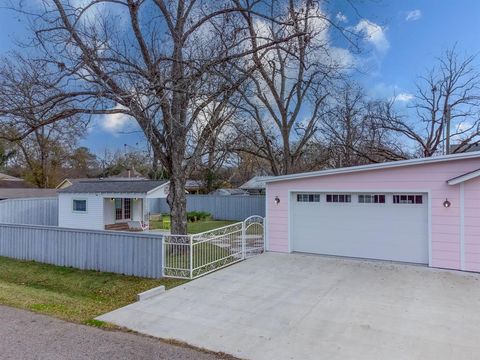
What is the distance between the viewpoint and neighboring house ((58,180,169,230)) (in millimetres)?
16516

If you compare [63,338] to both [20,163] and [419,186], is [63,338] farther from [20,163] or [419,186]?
[20,163]

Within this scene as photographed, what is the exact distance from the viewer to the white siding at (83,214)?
16.9 metres

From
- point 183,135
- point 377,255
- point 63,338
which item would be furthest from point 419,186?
point 63,338

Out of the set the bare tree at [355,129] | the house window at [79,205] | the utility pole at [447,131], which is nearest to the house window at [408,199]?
the utility pole at [447,131]

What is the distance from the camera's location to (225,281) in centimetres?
748

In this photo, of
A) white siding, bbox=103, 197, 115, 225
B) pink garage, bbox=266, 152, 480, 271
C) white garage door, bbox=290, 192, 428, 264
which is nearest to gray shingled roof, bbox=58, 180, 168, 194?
white siding, bbox=103, 197, 115, 225

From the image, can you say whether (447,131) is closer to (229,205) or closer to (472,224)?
(472,224)

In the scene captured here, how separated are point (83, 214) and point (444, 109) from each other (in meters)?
20.7

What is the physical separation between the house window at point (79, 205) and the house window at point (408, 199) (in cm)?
1464

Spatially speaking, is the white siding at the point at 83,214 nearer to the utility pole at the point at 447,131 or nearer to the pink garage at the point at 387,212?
the pink garage at the point at 387,212

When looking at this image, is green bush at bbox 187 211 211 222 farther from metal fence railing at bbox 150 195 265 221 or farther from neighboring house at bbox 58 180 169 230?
neighboring house at bbox 58 180 169 230

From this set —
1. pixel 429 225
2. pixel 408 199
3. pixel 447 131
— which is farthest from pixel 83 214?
pixel 447 131

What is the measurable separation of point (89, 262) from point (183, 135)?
450cm

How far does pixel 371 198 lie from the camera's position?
9.26 meters
